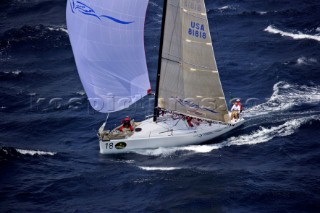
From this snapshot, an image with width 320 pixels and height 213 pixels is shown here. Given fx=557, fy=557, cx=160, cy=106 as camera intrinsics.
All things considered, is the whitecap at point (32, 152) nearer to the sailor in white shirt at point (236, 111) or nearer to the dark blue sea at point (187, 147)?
the dark blue sea at point (187, 147)

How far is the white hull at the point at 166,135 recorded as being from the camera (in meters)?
56.2

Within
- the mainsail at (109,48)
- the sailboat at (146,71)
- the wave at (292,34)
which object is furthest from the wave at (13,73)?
the wave at (292,34)

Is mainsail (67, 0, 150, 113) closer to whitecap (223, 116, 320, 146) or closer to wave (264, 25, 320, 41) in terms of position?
whitecap (223, 116, 320, 146)

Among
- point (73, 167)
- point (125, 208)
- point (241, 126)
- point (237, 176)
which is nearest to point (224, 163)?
point (237, 176)

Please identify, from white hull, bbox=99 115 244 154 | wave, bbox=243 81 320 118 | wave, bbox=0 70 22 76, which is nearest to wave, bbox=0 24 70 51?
wave, bbox=0 70 22 76

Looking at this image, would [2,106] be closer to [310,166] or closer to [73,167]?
[73,167]

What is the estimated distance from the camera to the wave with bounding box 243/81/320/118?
61.9 meters

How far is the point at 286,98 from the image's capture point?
63.5m

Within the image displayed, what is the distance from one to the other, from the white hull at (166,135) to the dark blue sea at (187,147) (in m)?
0.77

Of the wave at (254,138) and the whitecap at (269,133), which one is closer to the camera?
the wave at (254,138)

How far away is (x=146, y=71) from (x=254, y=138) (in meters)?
13.1

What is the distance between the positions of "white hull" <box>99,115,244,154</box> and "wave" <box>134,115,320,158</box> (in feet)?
2.21

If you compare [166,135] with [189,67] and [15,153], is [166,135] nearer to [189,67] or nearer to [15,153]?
[189,67]

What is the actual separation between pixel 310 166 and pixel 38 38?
5086 cm
